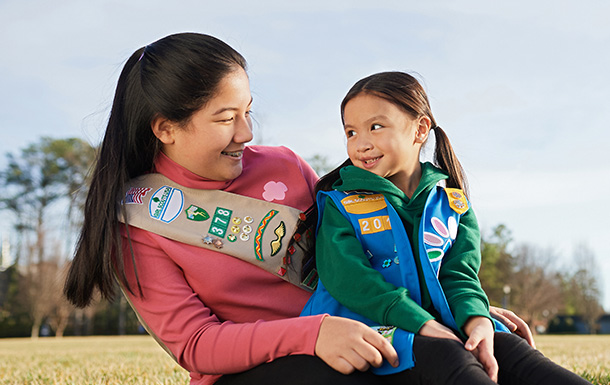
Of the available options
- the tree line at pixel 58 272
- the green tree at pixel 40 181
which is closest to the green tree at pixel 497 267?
the tree line at pixel 58 272

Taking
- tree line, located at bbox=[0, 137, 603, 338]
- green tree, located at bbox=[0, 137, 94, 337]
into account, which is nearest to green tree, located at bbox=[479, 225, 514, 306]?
tree line, located at bbox=[0, 137, 603, 338]

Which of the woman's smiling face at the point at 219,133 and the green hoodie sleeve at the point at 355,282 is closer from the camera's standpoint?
the green hoodie sleeve at the point at 355,282

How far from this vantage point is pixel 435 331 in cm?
164

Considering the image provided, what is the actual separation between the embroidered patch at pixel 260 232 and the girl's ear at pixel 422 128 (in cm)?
64

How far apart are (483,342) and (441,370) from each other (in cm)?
26

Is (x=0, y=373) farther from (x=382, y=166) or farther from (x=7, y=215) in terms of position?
(x=7, y=215)

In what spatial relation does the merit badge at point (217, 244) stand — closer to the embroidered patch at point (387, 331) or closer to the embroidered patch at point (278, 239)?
the embroidered patch at point (278, 239)

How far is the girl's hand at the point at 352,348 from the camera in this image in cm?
155

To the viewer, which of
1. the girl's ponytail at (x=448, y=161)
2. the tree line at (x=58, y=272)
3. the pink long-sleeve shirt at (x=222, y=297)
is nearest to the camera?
the pink long-sleeve shirt at (x=222, y=297)

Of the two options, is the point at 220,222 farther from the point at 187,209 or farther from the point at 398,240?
the point at 398,240

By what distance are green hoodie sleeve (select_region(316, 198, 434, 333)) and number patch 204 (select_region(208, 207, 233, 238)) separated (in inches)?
14.2

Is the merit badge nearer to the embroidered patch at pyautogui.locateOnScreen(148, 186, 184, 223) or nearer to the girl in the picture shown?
the embroidered patch at pyautogui.locateOnScreen(148, 186, 184, 223)

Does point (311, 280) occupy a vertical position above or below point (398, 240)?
below

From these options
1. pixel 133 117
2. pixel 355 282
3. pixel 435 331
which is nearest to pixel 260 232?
Answer: pixel 355 282
